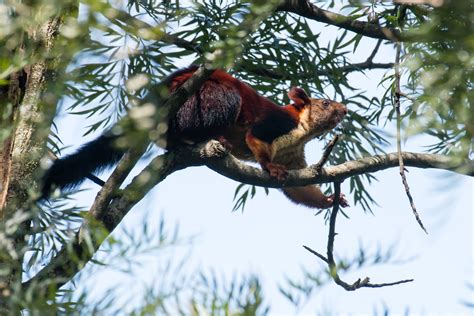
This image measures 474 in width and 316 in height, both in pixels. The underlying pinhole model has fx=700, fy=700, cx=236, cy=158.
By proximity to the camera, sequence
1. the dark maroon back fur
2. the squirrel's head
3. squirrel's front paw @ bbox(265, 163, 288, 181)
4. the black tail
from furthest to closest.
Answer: the squirrel's head
the dark maroon back fur
squirrel's front paw @ bbox(265, 163, 288, 181)
the black tail

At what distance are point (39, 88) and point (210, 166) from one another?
905 mm

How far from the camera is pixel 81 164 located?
104 inches

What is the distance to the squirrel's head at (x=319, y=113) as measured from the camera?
3.64 metres

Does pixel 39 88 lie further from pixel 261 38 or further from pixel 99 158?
pixel 261 38

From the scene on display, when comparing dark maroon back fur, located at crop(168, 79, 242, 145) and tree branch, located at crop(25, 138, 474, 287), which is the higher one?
dark maroon back fur, located at crop(168, 79, 242, 145)

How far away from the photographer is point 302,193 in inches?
145

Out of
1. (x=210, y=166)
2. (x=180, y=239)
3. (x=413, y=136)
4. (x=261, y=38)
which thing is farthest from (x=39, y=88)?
(x=261, y=38)

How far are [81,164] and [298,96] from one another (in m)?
1.33

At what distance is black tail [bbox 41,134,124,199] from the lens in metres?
2.48

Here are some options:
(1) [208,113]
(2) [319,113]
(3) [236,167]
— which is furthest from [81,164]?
(2) [319,113]

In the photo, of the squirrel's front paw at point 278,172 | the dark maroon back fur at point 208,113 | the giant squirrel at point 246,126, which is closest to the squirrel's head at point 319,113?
the giant squirrel at point 246,126

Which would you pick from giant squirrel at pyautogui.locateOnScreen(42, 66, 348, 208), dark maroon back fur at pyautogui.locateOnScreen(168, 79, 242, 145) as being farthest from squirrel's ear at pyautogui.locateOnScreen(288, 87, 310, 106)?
dark maroon back fur at pyautogui.locateOnScreen(168, 79, 242, 145)

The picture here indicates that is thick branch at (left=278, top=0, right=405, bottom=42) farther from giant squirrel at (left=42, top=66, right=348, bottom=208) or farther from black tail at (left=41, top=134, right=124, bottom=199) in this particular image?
black tail at (left=41, top=134, right=124, bottom=199)

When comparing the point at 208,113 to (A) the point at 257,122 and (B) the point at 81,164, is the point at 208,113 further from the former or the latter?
(B) the point at 81,164
